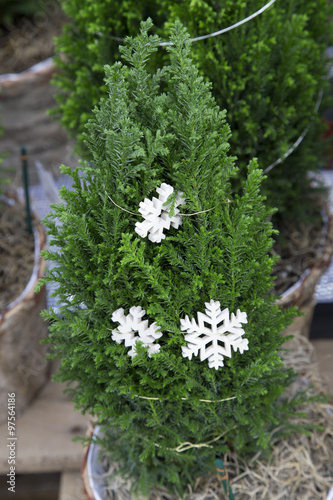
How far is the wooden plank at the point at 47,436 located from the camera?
178 cm

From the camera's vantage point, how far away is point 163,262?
1.00 m

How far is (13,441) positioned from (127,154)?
52.1 inches

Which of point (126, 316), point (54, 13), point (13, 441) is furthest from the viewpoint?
point (54, 13)

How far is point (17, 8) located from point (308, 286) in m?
2.01

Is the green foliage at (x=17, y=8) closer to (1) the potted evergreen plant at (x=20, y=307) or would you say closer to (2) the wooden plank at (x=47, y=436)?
(1) the potted evergreen plant at (x=20, y=307)

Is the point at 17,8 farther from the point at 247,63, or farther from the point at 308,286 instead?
the point at 308,286

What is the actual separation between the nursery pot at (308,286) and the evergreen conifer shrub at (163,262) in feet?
1.57

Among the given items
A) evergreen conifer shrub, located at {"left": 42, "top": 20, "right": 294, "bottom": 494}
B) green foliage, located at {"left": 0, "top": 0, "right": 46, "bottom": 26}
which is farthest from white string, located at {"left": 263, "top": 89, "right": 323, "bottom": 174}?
green foliage, located at {"left": 0, "top": 0, "right": 46, "bottom": 26}

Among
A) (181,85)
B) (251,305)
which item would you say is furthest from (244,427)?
(181,85)

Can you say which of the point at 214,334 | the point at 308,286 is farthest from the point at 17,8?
the point at 214,334

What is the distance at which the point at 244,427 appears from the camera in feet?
3.92

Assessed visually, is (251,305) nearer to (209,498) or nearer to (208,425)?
(208,425)

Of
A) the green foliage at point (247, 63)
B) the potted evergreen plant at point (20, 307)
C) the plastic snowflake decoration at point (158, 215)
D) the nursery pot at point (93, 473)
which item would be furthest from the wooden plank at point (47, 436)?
the plastic snowflake decoration at point (158, 215)

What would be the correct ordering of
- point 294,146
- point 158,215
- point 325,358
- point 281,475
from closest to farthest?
point 158,215
point 281,475
point 294,146
point 325,358
